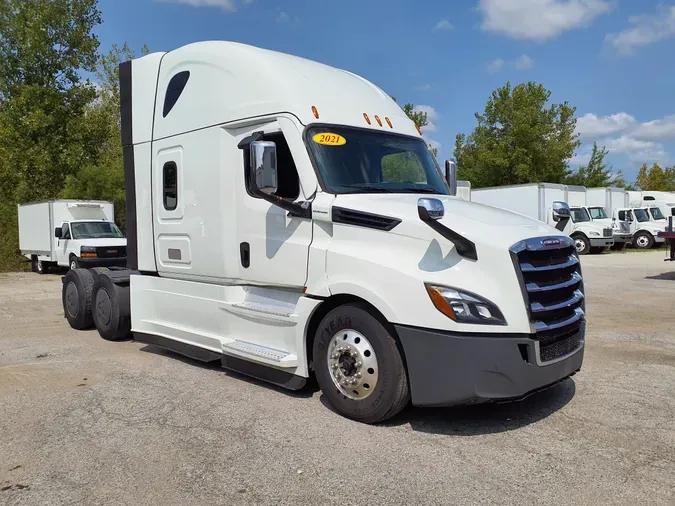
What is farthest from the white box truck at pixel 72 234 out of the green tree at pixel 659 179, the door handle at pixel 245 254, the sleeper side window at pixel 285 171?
the green tree at pixel 659 179

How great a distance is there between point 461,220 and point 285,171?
1664 millimetres

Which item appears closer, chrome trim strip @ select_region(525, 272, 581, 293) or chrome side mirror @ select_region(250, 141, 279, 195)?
chrome trim strip @ select_region(525, 272, 581, 293)

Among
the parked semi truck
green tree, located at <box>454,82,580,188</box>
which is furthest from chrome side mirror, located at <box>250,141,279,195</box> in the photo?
green tree, located at <box>454,82,580,188</box>

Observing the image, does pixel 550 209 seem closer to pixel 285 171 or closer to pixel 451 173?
pixel 451 173

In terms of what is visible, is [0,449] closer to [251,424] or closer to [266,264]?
[251,424]

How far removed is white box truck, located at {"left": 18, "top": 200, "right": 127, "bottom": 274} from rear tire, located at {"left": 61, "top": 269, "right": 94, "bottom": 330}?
9.83 metres

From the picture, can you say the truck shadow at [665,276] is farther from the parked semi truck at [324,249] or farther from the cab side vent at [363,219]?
the cab side vent at [363,219]

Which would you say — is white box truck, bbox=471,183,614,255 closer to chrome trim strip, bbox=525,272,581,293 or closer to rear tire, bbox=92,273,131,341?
rear tire, bbox=92,273,131,341

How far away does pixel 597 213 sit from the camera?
26.4 meters

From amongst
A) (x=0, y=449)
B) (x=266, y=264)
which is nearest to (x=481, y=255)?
(x=266, y=264)

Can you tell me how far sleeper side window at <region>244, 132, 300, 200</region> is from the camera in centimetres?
505

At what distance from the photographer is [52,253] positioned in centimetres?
2094

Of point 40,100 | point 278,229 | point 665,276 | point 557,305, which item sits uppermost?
point 40,100

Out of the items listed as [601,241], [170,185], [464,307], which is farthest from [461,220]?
[601,241]
